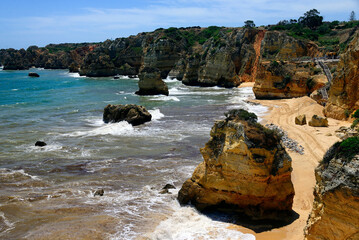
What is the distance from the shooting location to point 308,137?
Answer: 1894 cm

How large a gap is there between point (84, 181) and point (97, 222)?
162 inches

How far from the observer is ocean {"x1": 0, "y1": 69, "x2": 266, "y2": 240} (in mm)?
9672

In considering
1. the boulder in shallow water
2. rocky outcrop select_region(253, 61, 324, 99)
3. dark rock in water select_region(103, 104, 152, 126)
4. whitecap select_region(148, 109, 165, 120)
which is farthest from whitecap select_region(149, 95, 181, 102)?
the boulder in shallow water

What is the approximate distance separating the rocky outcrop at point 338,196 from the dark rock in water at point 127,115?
65.4 ft

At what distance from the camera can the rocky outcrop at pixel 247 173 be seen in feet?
31.2

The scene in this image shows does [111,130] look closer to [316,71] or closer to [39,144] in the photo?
[39,144]

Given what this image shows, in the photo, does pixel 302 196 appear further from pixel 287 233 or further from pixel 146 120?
pixel 146 120

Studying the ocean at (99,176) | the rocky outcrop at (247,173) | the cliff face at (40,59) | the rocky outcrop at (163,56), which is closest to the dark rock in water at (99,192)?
the ocean at (99,176)

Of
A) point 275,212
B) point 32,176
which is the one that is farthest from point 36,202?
point 275,212

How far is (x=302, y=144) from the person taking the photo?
1778 centimetres

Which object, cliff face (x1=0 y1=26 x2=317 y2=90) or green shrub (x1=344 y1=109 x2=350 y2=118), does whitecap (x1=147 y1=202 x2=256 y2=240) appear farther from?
cliff face (x1=0 y1=26 x2=317 y2=90)

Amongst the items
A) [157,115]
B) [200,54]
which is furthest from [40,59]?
[157,115]

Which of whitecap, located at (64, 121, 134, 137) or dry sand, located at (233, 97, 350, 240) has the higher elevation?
dry sand, located at (233, 97, 350, 240)

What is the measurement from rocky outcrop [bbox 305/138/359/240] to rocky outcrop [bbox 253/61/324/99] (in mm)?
28592
